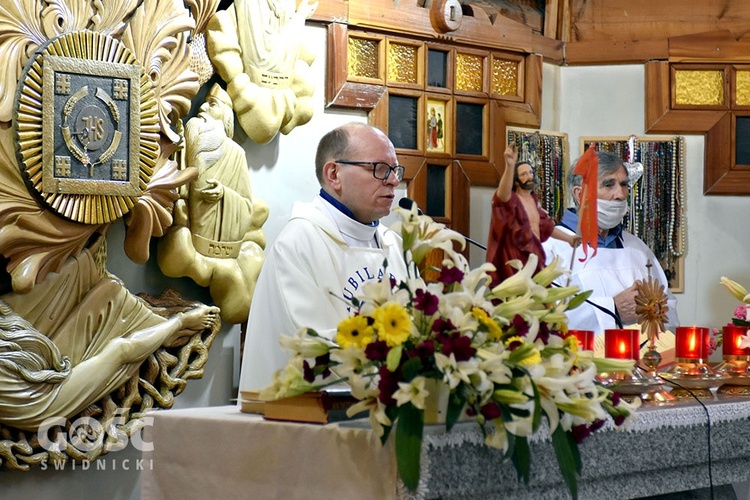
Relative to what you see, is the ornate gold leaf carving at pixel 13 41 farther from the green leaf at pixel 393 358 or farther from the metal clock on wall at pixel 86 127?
the green leaf at pixel 393 358

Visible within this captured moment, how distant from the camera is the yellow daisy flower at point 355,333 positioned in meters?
2.18

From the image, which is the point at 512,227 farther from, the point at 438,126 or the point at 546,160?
the point at 546,160

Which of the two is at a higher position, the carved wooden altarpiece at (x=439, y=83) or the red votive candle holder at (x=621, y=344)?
the carved wooden altarpiece at (x=439, y=83)

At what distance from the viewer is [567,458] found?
2354 millimetres

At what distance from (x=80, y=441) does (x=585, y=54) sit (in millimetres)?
3869

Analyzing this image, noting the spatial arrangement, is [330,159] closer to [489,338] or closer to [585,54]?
[489,338]

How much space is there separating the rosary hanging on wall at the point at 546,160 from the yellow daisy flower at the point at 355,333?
420cm

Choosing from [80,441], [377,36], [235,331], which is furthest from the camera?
[377,36]

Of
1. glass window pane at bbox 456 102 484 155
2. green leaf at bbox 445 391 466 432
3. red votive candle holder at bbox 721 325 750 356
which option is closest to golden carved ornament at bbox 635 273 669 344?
red votive candle holder at bbox 721 325 750 356

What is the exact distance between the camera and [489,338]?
2227 millimetres

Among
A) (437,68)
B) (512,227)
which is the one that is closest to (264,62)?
(437,68)

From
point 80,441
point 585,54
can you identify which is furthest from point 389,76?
point 80,441

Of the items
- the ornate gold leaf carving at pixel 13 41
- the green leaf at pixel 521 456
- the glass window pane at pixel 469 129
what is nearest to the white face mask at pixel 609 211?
the glass window pane at pixel 469 129

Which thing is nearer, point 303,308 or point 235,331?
point 303,308
